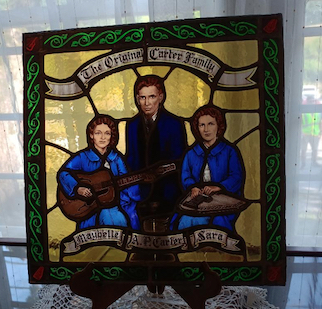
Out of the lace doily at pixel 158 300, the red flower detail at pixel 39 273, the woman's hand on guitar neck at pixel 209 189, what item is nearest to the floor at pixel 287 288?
the lace doily at pixel 158 300

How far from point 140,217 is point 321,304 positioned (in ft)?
1.94

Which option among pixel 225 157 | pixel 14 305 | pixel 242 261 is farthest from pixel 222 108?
pixel 14 305

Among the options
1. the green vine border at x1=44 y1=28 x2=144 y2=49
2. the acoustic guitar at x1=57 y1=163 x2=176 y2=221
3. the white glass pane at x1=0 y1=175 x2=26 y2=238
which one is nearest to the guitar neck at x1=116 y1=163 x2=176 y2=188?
the acoustic guitar at x1=57 y1=163 x2=176 y2=221

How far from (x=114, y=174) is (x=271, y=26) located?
1.65ft

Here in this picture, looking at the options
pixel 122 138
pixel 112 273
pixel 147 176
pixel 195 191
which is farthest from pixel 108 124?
pixel 112 273

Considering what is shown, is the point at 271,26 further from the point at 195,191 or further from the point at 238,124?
the point at 195,191

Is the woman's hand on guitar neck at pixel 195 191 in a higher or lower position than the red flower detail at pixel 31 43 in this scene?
lower

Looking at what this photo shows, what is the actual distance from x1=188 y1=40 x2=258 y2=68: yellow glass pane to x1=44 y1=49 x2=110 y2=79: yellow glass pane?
0.29 meters

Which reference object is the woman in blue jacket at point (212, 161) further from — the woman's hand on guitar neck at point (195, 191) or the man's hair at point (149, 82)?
the man's hair at point (149, 82)

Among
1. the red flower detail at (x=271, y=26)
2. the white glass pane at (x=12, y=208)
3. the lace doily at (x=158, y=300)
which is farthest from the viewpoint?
the white glass pane at (x=12, y=208)

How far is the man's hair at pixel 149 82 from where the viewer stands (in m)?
0.83

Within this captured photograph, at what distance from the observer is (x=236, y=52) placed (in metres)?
0.81

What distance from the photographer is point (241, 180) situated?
818 millimetres

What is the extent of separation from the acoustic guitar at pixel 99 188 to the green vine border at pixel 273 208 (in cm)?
23
